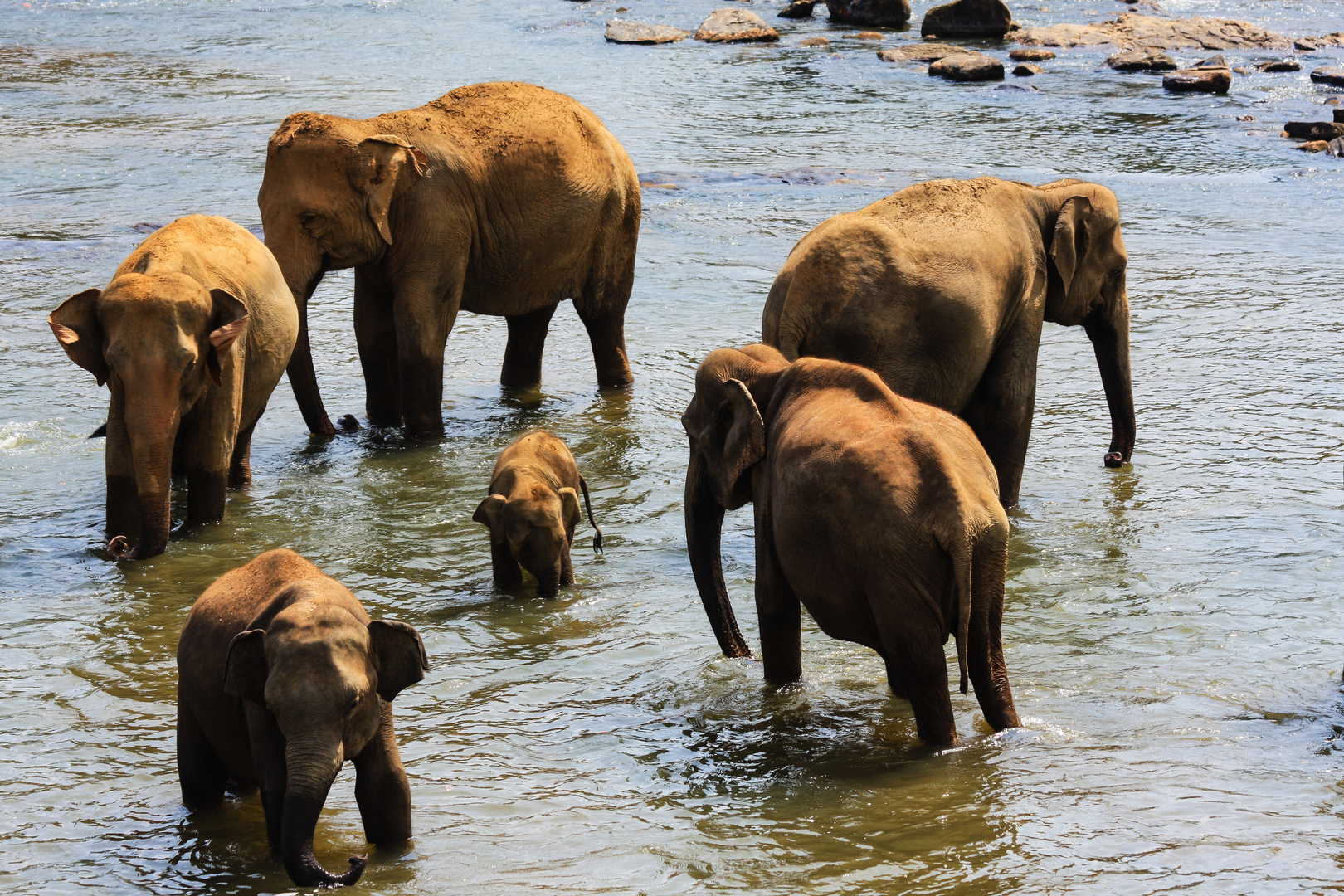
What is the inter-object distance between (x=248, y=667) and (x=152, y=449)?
3.26 meters

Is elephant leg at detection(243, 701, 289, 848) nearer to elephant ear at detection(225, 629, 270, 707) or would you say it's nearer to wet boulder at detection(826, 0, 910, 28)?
→ elephant ear at detection(225, 629, 270, 707)

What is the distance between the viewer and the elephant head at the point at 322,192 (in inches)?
351

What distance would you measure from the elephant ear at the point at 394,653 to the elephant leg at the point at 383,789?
123mm

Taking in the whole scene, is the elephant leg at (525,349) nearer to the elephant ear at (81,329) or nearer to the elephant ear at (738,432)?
the elephant ear at (81,329)

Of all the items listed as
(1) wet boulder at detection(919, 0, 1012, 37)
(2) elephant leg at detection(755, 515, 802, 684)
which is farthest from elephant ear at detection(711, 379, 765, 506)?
(1) wet boulder at detection(919, 0, 1012, 37)

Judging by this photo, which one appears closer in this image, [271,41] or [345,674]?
[345,674]

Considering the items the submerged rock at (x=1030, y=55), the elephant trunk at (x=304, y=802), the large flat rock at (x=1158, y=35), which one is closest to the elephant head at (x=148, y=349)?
the elephant trunk at (x=304, y=802)

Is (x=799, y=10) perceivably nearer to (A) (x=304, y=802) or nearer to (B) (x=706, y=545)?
(B) (x=706, y=545)

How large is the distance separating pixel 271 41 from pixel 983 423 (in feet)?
90.9

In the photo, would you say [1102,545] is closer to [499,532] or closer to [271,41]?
[499,532]

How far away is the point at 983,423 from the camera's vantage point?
7820 mm

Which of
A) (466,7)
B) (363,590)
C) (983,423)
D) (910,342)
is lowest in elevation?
(363,590)

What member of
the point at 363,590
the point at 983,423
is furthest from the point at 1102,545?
the point at 363,590

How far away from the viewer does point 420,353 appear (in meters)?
9.37
